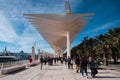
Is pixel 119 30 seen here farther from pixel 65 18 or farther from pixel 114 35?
pixel 65 18

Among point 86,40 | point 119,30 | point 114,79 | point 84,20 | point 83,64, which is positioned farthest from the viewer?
point 86,40

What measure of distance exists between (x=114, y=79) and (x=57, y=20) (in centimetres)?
2648

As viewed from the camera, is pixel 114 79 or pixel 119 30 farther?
pixel 119 30

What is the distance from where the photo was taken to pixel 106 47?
43.4 meters

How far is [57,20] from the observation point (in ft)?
125

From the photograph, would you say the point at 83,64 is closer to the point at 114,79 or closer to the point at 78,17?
the point at 114,79

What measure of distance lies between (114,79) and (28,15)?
2511 cm

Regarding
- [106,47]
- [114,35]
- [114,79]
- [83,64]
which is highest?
[114,35]

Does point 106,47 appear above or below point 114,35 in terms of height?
below

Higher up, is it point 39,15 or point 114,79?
point 39,15

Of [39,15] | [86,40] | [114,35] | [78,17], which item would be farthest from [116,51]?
[86,40]

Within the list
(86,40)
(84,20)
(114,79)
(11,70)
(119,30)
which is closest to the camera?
(114,79)

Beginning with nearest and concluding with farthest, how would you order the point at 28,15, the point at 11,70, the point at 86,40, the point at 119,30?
the point at 11,70
the point at 28,15
the point at 119,30
the point at 86,40

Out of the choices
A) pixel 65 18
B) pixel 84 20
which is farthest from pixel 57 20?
pixel 84 20
